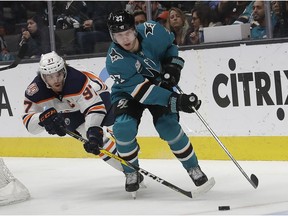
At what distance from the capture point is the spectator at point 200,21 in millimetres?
Answer: 6918

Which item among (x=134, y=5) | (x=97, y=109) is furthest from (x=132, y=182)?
(x=134, y=5)

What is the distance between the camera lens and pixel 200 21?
698cm

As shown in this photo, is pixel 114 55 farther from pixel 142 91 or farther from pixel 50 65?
pixel 50 65

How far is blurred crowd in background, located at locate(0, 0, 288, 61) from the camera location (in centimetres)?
662

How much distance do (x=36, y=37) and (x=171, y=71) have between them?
119 inches

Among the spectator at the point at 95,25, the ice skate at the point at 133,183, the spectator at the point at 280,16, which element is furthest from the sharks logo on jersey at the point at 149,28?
the spectator at the point at 95,25

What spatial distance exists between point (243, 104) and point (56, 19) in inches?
81.6

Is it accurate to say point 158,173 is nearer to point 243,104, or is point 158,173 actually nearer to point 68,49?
point 243,104

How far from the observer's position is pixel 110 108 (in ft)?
18.7

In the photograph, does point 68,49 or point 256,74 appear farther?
point 68,49

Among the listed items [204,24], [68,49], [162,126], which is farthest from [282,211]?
[68,49]

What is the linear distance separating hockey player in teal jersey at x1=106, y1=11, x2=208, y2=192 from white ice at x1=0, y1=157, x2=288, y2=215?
205mm

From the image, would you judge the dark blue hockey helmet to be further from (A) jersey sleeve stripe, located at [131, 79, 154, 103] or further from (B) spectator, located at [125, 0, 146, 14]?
(B) spectator, located at [125, 0, 146, 14]

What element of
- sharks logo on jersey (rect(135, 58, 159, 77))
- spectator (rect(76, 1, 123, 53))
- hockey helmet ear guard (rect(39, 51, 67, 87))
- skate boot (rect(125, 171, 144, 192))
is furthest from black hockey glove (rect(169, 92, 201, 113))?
spectator (rect(76, 1, 123, 53))
